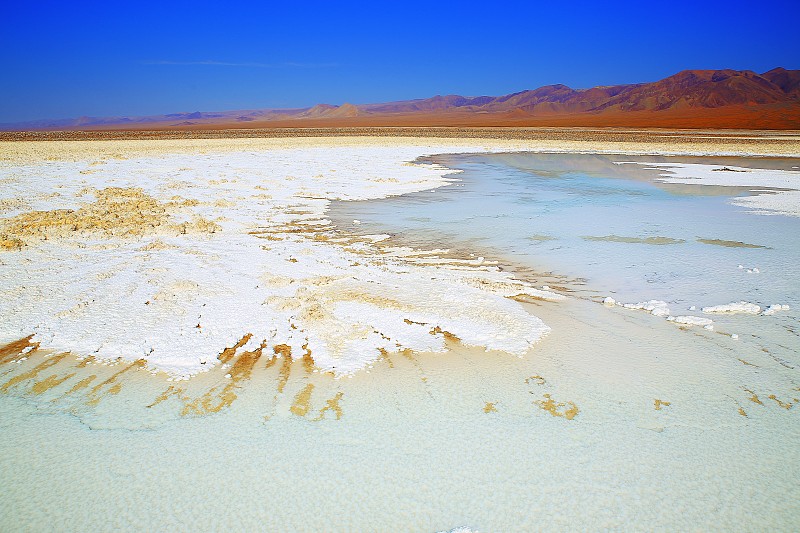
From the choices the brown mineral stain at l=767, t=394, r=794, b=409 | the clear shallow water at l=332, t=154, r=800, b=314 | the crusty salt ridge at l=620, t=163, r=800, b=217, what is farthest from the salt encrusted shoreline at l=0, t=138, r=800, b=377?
the crusty salt ridge at l=620, t=163, r=800, b=217

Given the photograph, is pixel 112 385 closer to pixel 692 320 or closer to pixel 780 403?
pixel 780 403

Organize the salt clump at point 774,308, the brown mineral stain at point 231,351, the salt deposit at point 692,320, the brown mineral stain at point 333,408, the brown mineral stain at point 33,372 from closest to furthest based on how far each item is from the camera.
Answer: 1. the brown mineral stain at point 333,408
2. the brown mineral stain at point 33,372
3. the brown mineral stain at point 231,351
4. the salt deposit at point 692,320
5. the salt clump at point 774,308

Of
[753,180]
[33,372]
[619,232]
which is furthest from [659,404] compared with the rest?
[753,180]

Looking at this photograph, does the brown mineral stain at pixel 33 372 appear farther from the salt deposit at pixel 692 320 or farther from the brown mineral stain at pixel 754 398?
the salt deposit at pixel 692 320

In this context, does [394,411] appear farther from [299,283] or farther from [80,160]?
[80,160]

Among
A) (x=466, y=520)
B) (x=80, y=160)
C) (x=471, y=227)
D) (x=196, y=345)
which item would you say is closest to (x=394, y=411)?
(x=466, y=520)

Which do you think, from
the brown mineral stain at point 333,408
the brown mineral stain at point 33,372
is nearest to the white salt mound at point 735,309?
the brown mineral stain at point 333,408

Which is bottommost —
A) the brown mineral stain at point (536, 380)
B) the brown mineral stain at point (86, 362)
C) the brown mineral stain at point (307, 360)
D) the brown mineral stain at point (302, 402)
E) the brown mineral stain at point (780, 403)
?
the brown mineral stain at point (780, 403)
